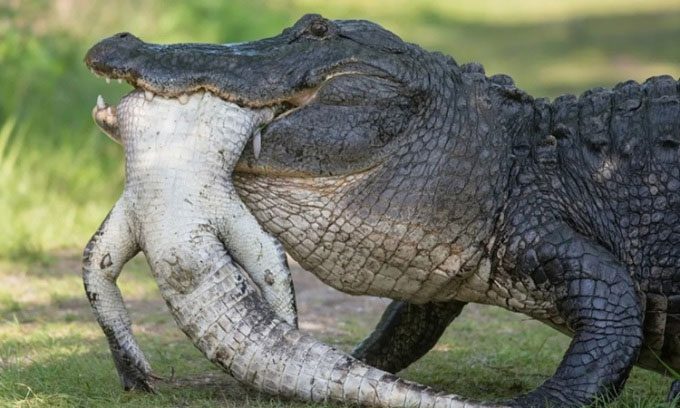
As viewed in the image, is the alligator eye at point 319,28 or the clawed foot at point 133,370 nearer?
the clawed foot at point 133,370

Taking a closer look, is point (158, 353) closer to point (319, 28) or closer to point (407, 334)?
point (407, 334)

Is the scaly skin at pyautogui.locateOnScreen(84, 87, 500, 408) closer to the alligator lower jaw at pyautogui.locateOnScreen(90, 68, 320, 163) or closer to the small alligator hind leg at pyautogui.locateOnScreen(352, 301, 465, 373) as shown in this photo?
the alligator lower jaw at pyautogui.locateOnScreen(90, 68, 320, 163)

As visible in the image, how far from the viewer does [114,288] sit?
494 cm

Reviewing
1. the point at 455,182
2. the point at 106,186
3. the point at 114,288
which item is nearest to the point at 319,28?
the point at 455,182

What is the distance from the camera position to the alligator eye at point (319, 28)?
516 cm

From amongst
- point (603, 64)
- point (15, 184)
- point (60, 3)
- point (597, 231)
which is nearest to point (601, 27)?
point (603, 64)

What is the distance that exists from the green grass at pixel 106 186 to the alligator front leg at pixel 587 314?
0.18 meters

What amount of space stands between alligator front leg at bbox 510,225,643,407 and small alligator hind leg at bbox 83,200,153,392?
A: 141cm

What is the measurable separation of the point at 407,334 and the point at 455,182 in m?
1.05

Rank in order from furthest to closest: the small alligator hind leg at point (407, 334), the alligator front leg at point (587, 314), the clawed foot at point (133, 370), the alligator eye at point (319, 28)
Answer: the small alligator hind leg at point (407, 334), the alligator eye at point (319, 28), the clawed foot at point (133, 370), the alligator front leg at point (587, 314)

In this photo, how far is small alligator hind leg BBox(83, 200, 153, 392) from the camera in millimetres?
4879

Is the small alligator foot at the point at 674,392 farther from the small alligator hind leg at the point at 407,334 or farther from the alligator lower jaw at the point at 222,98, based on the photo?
the alligator lower jaw at the point at 222,98

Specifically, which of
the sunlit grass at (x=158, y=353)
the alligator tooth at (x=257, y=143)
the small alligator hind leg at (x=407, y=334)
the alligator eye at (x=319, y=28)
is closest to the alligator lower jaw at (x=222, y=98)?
the alligator tooth at (x=257, y=143)

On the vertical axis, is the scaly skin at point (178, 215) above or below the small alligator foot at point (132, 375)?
above
